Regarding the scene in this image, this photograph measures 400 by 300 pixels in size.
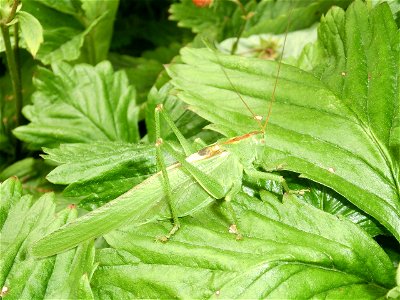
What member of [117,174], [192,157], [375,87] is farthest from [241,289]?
[375,87]

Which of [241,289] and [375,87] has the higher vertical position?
[375,87]

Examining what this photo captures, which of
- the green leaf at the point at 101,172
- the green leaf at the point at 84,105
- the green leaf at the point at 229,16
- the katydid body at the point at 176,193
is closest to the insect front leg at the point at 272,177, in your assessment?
the katydid body at the point at 176,193

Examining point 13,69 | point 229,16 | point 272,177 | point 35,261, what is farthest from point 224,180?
point 229,16

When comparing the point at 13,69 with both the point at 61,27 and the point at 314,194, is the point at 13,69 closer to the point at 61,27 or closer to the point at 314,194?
the point at 61,27

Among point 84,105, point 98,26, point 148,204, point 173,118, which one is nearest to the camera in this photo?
point 148,204

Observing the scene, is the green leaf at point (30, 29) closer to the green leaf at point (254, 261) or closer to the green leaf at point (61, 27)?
the green leaf at point (61, 27)

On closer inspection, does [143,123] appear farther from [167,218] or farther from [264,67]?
[167,218]
